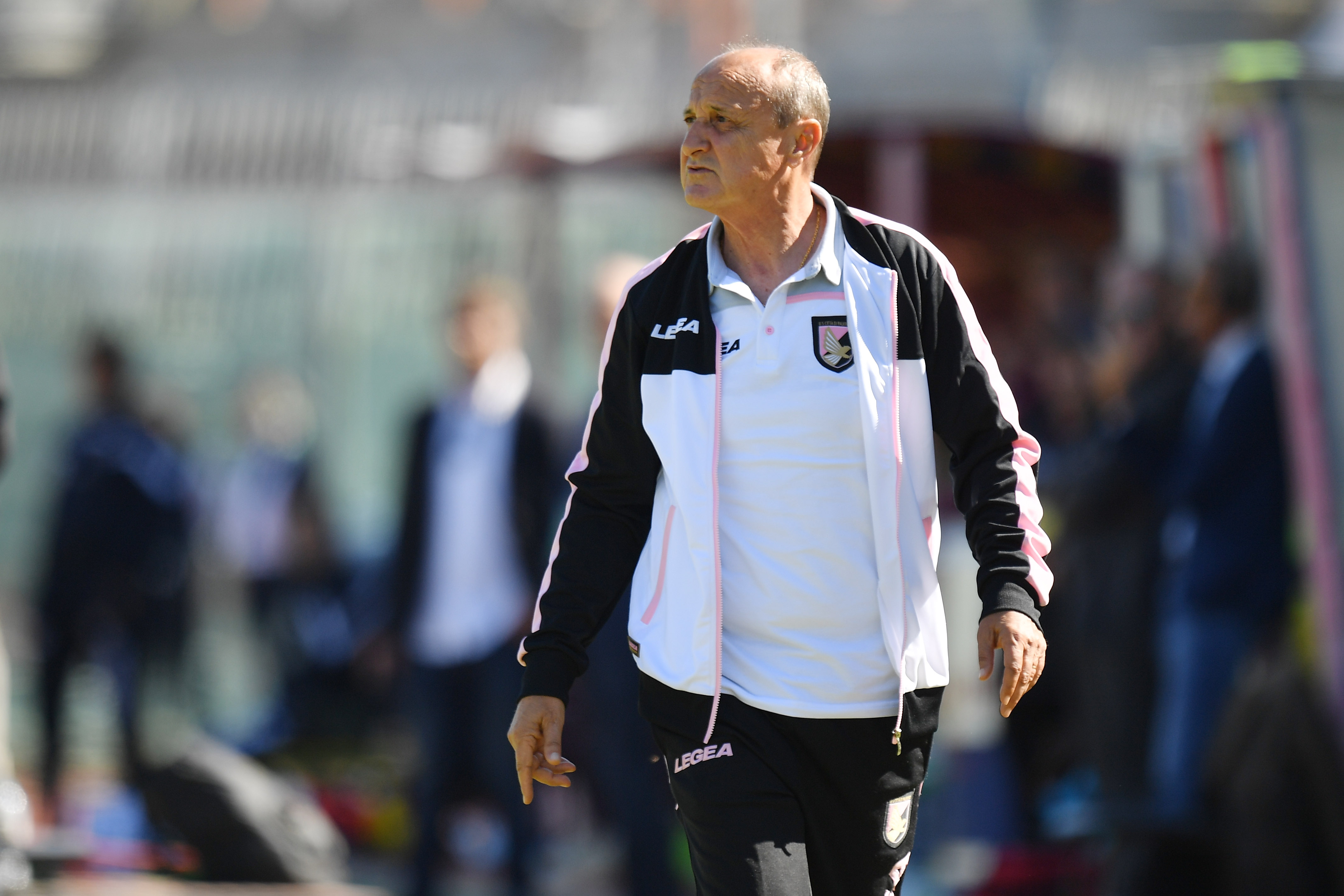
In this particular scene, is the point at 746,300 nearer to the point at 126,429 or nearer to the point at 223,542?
the point at 126,429

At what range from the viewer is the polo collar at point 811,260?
10.9ft

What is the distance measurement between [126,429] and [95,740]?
11.2 feet

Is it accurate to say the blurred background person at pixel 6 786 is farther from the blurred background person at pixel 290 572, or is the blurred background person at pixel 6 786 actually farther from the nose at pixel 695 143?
the blurred background person at pixel 290 572

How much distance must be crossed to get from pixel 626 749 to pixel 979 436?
3.39 metres

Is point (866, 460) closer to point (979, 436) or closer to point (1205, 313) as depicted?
point (979, 436)

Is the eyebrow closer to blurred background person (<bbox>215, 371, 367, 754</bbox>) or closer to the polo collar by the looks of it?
the polo collar

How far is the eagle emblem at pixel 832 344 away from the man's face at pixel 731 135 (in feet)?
0.95

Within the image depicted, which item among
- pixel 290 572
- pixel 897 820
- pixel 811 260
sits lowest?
pixel 290 572

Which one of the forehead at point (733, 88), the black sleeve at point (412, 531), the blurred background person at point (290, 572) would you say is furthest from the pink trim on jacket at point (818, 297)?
the blurred background person at point (290, 572)

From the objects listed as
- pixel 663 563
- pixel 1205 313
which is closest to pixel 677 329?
pixel 663 563

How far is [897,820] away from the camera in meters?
3.34

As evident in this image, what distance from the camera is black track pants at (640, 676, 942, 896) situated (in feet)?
10.5

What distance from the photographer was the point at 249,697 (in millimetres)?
12648

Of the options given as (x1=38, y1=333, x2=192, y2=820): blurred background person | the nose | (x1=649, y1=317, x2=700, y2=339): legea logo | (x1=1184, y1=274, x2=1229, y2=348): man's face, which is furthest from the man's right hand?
(x1=38, y1=333, x2=192, y2=820): blurred background person
